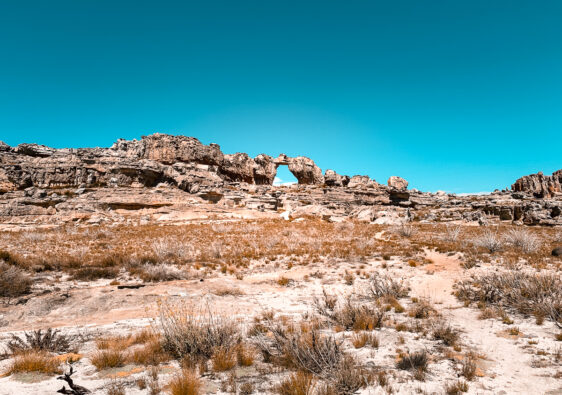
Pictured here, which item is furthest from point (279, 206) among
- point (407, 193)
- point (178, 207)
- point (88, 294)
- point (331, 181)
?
point (88, 294)

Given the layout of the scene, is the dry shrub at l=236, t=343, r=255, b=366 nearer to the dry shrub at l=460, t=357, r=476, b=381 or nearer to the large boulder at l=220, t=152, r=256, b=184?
the dry shrub at l=460, t=357, r=476, b=381

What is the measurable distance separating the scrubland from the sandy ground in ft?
0.09

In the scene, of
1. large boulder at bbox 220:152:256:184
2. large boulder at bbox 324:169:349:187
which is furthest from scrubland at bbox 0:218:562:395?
large boulder at bbox 324:169:349:187

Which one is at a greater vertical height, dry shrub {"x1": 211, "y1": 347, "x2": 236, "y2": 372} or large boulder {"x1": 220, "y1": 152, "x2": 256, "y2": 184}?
large boulder {"x1": 220, "y1": 152, "x2": 256, "y2": 184}

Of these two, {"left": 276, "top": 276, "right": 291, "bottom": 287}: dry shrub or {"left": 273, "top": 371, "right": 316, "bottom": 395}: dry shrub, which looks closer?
{"left": 273, "top": 371, "right": 316, "bottom": 395}: dry shrub

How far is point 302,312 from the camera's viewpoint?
22.0 ft

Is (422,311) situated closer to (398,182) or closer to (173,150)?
(173,150)

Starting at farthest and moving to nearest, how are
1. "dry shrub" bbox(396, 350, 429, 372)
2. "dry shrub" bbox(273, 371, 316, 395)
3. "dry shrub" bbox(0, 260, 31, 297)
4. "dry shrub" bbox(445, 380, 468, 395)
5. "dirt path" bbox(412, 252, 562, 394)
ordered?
"dry shrub" bbox(0, 260, 31, 297) < "dry shrub" bbox(396, 350, 429, 372) < "dirt path" bbox(412, 252, 562, 394) < "dry shrub" bbox(445, 380, 468, 395) < "dry shrub" bbox(273, 371, 316, 395)

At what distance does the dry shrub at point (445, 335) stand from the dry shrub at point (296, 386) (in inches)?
107

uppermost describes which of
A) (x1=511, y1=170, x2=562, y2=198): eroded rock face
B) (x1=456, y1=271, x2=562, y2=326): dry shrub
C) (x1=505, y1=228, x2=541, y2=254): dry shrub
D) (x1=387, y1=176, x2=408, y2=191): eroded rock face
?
(x1=387, y1=176, x2=408, y2=191): eroded rock face

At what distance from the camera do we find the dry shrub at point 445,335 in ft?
15.4

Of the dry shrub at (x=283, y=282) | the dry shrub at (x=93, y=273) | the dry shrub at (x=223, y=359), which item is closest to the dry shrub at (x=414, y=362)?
the dry shrub at (x=223, y=359)

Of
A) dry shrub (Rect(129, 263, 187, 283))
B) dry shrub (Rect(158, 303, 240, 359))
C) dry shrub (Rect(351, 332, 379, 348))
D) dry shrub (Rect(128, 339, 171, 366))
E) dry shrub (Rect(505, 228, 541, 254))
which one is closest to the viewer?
dry shrub (Rect(128, 339, 171, 366))

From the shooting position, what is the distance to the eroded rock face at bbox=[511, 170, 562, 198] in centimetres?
6596
